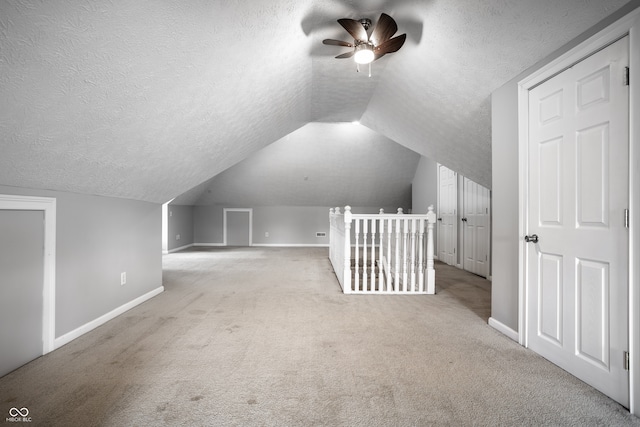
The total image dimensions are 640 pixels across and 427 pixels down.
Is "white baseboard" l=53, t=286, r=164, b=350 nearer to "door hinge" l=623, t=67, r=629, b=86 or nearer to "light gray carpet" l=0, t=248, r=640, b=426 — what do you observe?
"light gray carpet" l=0, t=248, r=640, b=426

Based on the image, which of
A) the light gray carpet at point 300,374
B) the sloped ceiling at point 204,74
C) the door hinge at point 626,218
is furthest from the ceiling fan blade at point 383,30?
the light gray carpet at point 300,374

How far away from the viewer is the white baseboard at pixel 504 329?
2.43 m

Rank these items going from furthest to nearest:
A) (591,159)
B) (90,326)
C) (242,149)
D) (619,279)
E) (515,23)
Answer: (242,149)
(90,326)
(515,23)
(591,159)
(619,279)

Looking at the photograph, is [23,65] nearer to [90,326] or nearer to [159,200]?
[90,326]

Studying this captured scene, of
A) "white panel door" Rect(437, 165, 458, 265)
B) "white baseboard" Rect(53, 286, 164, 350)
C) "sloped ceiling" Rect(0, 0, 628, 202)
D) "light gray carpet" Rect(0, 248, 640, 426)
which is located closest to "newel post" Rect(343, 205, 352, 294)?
"light gray carpet" Rect(0, 248, 640, 426)

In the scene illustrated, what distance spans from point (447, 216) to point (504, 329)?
3.95m

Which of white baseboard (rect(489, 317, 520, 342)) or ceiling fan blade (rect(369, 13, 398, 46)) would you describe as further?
white baseboard (rect(489, 317, 520, 342))

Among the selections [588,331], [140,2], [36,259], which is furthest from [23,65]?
[588,331]

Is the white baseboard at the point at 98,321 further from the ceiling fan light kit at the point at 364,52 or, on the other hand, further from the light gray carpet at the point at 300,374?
the ceiling fan light kit at the point at 364,52

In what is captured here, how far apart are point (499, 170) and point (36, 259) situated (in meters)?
3.56

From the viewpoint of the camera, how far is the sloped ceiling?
1.42m

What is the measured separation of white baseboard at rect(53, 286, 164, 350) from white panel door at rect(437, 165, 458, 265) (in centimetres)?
509

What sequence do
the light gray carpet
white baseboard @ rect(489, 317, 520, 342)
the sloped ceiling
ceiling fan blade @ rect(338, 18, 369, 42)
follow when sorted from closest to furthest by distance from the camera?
1. the sloped ceiling
2. the light gray carpet
3. ceiling fan blade @ rect(338, 18, 369, 42)
4. white baseboard @ rect(489, 317, 520, 342)

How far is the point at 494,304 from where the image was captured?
2.76 m
